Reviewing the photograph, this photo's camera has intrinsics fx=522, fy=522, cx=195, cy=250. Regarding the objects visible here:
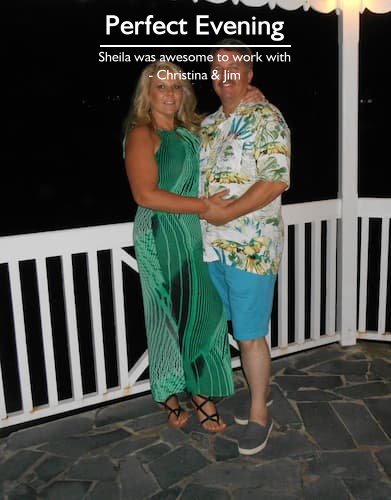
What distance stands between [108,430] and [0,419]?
0.53 m

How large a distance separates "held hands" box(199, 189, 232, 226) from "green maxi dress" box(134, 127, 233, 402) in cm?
16

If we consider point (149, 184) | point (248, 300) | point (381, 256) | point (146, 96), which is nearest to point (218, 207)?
point (149, 184)

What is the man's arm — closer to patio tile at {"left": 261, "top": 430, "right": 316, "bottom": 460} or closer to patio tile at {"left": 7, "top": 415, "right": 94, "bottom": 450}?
patio tile at {"left": 261, "top": 430, "right": 316, "bottom": 460}

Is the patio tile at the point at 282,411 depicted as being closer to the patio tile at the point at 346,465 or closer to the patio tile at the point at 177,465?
the patio tile at the point at 346,465

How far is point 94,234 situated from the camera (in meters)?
2.59

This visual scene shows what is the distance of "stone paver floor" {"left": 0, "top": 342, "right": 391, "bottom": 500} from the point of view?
6.63 feet

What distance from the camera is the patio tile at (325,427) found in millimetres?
2283

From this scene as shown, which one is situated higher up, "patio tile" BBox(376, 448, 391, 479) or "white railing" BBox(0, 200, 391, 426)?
"white railing" BBox(0, 200, 391, 426)

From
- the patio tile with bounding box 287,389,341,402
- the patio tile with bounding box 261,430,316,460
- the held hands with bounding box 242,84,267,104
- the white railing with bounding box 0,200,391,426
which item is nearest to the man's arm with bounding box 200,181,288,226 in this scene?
the held hands with bounding box 242,84,267,104

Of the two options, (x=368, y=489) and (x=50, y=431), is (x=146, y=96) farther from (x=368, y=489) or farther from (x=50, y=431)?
(x=368, y=489)

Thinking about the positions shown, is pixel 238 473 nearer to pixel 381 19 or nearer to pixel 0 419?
pixel 0 419

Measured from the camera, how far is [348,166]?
3.13 m

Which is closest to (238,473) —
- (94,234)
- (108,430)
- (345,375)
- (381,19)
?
(108,430)

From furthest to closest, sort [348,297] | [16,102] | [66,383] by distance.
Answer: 1. [16,102]
2. [66,383]
3. [348,297]
